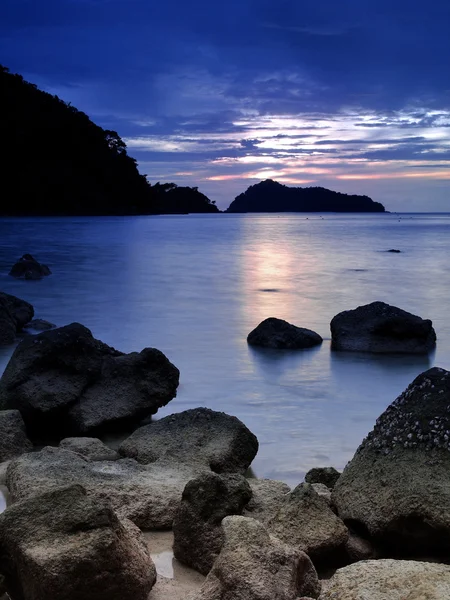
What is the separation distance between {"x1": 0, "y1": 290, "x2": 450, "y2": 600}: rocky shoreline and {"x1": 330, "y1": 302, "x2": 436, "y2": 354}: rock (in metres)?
2.89

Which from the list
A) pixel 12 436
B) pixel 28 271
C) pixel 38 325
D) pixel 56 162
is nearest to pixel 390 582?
pixel 12 436

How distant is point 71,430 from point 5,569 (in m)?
2.13

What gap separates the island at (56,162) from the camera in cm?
6681

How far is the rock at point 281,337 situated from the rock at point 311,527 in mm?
4542

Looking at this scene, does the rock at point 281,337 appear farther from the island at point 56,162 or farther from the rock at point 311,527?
the island at point 56,162

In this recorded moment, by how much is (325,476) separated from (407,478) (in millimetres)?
670

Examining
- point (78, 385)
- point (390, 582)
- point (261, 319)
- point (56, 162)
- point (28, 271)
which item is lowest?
point (261, 319)

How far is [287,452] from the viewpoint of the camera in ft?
14.4

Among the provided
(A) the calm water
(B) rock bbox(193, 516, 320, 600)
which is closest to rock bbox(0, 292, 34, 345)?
(A) the calm water

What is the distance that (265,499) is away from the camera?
3176mm

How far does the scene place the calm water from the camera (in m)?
5.05

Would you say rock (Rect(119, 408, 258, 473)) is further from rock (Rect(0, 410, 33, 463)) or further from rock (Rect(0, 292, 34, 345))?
rock (Rect(0, 292, 34, 345))

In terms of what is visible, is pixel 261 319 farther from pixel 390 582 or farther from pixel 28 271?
pixel 390 582

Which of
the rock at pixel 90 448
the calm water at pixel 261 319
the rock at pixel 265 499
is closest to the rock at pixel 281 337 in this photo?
the calm water at pixel 261 319
